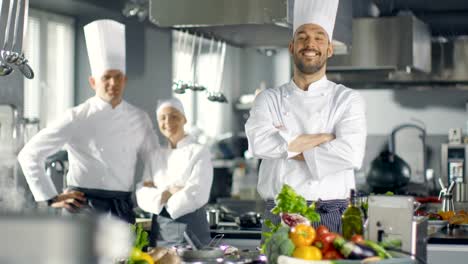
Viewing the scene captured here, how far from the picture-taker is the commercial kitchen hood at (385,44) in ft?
26.3

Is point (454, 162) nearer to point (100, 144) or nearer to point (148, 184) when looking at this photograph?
point (148, 184)

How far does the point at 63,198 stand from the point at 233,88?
860cm

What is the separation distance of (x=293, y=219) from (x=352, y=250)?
1.57 ft

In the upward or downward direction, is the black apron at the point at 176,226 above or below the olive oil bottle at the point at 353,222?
below

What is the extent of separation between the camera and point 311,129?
14.4 feet

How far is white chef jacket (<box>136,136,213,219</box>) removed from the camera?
19.1ft

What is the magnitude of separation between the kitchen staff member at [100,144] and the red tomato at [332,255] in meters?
3.07

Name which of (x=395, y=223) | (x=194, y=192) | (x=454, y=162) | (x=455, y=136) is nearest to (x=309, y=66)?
(x=395, y=223)

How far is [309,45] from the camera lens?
14.3 ft

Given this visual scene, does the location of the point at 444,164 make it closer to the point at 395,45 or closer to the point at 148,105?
the point at 395,45

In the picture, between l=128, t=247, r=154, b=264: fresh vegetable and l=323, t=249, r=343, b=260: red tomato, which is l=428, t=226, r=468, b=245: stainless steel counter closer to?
l=323, t=249, r=343, b=260: red tomato

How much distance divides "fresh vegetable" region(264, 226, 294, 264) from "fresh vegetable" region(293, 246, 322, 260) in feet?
0.08

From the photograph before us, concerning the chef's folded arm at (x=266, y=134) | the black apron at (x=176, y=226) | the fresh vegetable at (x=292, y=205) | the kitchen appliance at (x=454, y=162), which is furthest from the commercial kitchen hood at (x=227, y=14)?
the kitchen appliance at (x=454, y=162)

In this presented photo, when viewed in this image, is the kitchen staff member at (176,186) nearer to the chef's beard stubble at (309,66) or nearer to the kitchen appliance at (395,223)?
the chef's beard stubble at (309,66)
